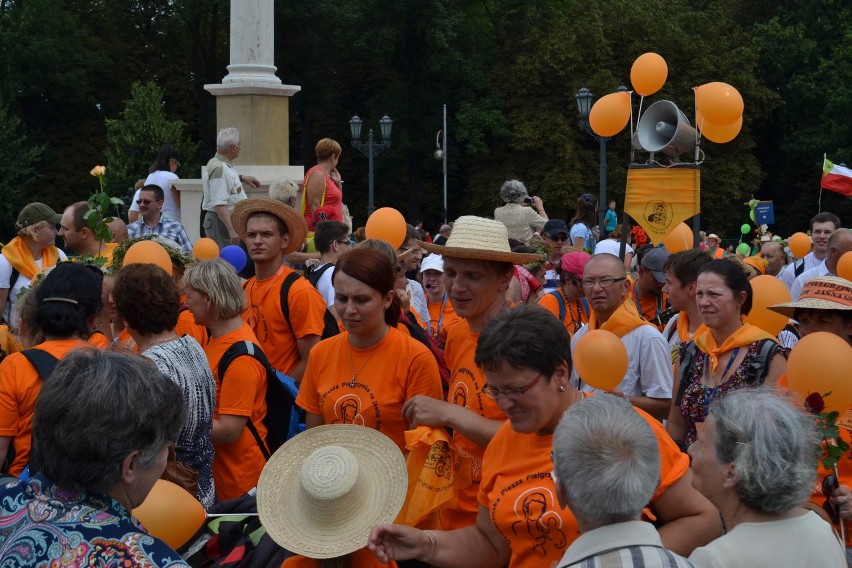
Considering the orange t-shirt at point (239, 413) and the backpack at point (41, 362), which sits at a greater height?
the backpack at point (41, 362)

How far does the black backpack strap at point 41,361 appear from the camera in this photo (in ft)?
14.4

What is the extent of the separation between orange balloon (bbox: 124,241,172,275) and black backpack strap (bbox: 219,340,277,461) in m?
1.59

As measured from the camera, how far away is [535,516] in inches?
138

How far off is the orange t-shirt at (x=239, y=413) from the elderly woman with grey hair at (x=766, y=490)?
102 inches

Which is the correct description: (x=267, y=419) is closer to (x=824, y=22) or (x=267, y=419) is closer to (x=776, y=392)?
(x=776, y=392)

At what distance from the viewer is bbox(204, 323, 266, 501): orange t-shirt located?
5.04 metres

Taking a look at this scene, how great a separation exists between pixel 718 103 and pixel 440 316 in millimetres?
3082

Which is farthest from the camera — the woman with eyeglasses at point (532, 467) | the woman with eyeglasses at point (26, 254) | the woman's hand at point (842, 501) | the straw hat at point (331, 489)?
the woman with eyeglasses at point (26, 254)

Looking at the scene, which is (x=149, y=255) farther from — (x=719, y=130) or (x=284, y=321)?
(x=719, y=130)

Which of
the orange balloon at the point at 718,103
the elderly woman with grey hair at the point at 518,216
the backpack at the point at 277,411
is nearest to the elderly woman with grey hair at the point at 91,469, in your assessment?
the backpack at the point at 277,411

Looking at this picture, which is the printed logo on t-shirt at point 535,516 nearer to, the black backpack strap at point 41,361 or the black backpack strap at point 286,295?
the black backpack strap at point 41,361

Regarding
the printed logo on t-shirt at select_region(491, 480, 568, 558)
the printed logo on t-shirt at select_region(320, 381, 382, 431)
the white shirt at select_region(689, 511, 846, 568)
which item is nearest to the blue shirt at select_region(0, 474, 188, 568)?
the printed logo on t-shirt at select_region(491, 480, 568, 558)

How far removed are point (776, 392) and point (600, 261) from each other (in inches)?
112

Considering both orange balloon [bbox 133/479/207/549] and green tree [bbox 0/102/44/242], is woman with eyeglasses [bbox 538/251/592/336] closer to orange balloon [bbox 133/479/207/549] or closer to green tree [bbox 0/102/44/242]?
orange balloon [bbox 133/479/207/549]
